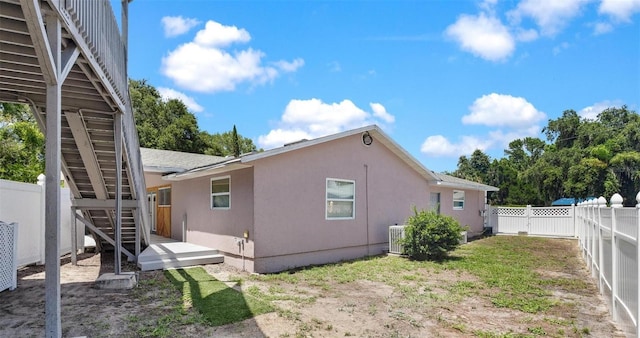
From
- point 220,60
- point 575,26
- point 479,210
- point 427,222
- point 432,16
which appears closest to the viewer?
point 427,222

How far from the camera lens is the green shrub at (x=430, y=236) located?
10.5 meters

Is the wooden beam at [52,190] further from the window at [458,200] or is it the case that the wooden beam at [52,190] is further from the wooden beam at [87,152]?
the window at [458,200]

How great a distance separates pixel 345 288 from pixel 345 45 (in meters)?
9.66

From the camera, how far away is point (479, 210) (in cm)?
1936

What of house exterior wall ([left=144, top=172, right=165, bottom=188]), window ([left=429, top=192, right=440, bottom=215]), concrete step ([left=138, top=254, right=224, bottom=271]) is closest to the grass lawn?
concrete step ([left=138, top=254, right=224, bottom=271])

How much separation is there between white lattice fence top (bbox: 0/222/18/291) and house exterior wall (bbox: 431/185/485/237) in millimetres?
14258

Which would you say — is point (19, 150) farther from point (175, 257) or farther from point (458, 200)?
point (458, 200)

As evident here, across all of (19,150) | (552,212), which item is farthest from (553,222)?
(19,150)

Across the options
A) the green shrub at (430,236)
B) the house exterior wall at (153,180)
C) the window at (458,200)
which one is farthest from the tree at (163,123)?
the green shrub at (430,236)

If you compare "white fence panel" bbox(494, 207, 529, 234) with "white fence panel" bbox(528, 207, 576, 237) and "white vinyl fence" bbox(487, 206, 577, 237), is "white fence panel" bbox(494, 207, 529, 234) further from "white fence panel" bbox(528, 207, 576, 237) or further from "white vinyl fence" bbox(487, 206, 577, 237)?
"white fence panel" bbox(528, 207, 576, 237)

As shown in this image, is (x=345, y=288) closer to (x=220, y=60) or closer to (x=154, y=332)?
(x=154, y=332)

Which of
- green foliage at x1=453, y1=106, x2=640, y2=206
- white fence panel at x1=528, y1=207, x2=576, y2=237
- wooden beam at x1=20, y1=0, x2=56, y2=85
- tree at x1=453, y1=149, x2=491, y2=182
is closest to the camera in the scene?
wooden beam at x1=20, y1=0, x2=56, y2=85

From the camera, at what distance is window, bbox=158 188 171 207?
1411cm

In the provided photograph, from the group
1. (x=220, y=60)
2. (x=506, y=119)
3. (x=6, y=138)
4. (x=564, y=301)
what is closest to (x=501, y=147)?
(x=506, y=119)
